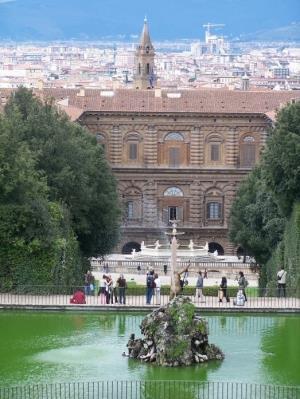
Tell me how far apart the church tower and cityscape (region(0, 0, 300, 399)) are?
2892 centimetres

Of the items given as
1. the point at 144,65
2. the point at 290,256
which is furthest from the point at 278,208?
the point at 144,65

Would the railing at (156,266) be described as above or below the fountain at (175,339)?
above

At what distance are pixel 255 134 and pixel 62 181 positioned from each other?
35.9 meters

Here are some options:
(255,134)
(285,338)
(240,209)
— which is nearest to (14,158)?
(285,338)

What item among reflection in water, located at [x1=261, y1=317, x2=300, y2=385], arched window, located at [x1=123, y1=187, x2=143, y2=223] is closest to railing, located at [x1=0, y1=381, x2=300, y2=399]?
reflection in water, located at [x1=261, y1=317, x2=300, y2=385]

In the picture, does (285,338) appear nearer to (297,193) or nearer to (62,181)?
(297,193)

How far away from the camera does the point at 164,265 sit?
80.4 meters

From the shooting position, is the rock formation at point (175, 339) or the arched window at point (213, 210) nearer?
the rock formation at point (175, 339)

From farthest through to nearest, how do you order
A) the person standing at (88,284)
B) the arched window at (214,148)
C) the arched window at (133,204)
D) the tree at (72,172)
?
the arched window at (133,204) < the arched window at (214,148) < the tree at (72,172) < the person standing at (88,284)

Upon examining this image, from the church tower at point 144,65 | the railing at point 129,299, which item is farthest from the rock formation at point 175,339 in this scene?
the church tower at point 144,65

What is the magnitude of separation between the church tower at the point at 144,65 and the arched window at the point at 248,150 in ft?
103

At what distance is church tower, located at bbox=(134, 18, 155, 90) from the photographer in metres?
128

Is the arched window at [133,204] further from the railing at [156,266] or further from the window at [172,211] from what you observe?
the railing at [156,266]

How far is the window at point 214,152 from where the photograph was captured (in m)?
96.3
